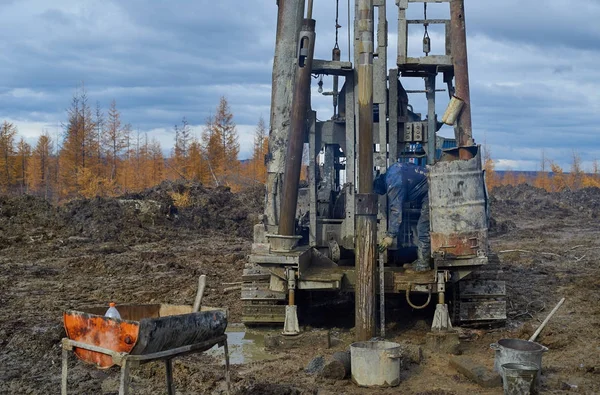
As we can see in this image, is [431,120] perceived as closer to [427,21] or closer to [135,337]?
[427,21]

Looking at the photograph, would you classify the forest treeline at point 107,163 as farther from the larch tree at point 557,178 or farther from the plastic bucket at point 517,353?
the plastic bucket at point 517,353

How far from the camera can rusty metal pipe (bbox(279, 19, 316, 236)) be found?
8.62 meters

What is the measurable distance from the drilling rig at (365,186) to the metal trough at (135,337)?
2.57 m

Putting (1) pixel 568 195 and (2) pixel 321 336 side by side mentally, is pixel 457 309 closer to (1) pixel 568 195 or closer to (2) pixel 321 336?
(2) pixel 321 336

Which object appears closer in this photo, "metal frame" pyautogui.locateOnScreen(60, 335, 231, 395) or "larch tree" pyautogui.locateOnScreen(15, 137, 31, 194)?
"metal frame" pyautogui.locateOnScreen(60, 335, 231, 395)

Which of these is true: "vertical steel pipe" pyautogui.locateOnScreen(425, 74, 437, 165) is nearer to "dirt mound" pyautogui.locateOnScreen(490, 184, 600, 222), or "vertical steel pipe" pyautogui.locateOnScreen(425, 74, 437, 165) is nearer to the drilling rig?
the drilling rig

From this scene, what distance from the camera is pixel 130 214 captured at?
2392 cm

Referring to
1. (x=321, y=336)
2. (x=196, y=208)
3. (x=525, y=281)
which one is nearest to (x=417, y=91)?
(x=321, y=336)

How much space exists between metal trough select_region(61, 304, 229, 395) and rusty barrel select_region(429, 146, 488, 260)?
328 cm

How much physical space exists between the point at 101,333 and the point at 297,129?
4265 millimetres

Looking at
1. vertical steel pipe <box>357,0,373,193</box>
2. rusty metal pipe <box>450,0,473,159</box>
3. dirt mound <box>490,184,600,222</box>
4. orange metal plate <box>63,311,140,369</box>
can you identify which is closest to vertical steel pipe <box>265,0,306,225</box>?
vertical steel pipe <box>357,0,373,193</box>

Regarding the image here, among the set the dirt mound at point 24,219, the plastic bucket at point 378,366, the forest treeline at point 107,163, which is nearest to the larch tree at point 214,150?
the forest treeline at point 107,163

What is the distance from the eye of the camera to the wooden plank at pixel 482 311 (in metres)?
8.71

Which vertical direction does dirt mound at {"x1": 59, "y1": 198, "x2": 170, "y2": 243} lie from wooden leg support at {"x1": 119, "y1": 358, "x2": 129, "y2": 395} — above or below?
above
